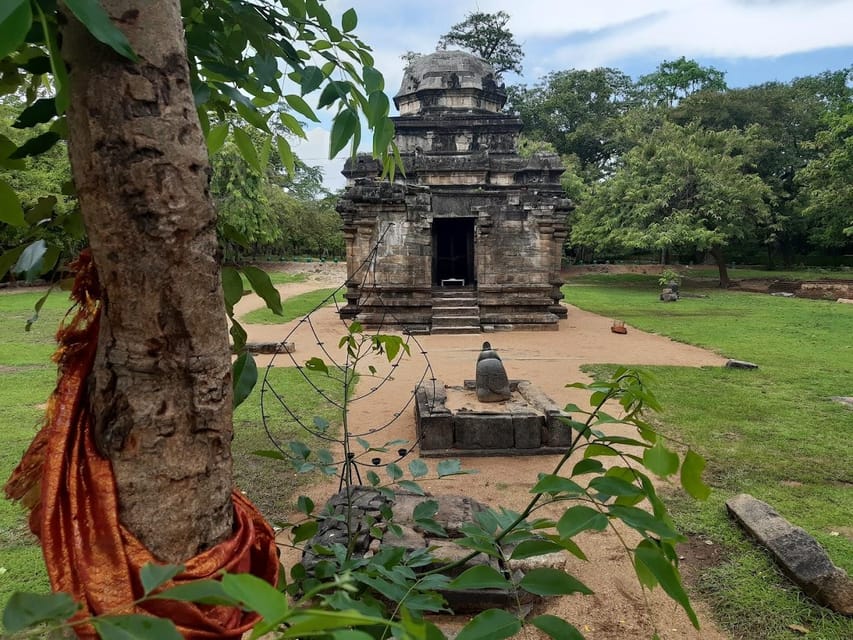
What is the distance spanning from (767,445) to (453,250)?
1394 centimetres

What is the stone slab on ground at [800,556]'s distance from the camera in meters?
3.25

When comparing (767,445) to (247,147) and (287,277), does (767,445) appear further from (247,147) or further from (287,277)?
(287,277)

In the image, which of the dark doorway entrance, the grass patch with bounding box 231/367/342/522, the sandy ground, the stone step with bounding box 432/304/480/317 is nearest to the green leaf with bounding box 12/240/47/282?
the sandy ground

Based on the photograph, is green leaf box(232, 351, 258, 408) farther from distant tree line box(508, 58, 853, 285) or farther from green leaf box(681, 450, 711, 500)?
distant tree line box(508, 58, 853, 285)

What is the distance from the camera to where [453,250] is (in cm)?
1911

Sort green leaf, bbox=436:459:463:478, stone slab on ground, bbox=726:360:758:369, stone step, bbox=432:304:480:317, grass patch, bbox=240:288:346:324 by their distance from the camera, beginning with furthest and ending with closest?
1. grass patch, bbox=240:288:346:324
2. stone step, bbox=432:304:480:317
3. stone slab on ground, bbox=726:360:758:369
4. green leaf, bbox=436:459:463:478

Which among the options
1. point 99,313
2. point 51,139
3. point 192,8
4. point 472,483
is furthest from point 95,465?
point 472,483

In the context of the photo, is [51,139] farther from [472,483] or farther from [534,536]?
[472,483]

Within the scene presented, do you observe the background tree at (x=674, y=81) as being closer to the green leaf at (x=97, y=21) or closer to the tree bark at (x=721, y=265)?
the tree bark at (x=721, y=265)

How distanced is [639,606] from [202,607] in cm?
328

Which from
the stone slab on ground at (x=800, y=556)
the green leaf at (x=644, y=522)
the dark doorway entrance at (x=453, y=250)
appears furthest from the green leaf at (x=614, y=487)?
the dark doorway entrance at (x=453, y=250)

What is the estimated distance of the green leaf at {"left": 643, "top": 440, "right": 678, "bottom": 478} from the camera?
85 centimetres

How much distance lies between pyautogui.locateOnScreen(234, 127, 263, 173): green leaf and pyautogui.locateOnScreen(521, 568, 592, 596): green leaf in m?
1.22

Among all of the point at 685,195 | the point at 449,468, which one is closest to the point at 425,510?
the point at 449,468
